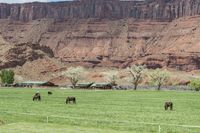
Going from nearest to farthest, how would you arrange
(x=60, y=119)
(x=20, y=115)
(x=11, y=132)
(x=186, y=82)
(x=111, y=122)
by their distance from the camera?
(x=11, y=132) < (x=111, y=122) < (x=60, y=119) < (x=20, y=115) < (x=186, y=82)

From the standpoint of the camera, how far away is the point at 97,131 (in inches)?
1076

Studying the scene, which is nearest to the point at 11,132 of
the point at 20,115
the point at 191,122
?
the point at 20,115

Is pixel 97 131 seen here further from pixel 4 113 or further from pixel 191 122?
pixel 4 113

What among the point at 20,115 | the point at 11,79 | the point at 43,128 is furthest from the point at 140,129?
the point at 11,79

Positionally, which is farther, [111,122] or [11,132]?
[111,122]

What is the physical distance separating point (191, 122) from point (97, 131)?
31.1 feet

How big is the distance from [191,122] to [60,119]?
907 centimetres

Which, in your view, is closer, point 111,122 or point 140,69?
point 111,122

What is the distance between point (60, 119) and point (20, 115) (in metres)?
3.86

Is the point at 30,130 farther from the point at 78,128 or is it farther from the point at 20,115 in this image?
the point at 20,115

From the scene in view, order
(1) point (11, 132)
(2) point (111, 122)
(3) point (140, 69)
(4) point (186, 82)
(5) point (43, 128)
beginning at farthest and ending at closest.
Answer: (4) point (186, 82)
(3) point (140, 69)
(2) point (111, 122)
(5) point (43, 128)
(1) point (11, 132)

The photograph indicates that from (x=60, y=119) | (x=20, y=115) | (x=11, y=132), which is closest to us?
(x=11, y=132)

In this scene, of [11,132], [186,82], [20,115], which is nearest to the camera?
[11,132]

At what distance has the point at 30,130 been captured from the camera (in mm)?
27203
